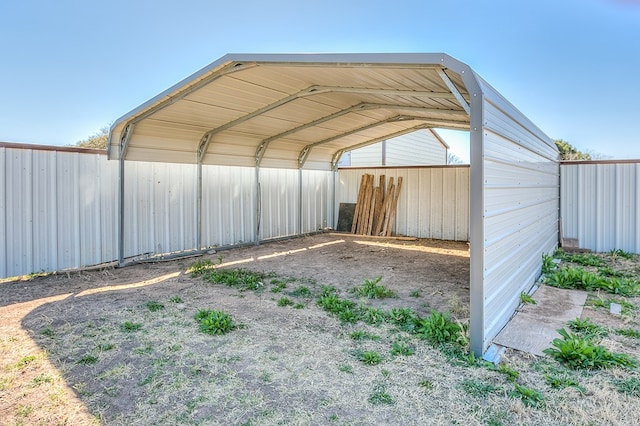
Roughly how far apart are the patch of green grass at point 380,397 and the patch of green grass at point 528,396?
808mm

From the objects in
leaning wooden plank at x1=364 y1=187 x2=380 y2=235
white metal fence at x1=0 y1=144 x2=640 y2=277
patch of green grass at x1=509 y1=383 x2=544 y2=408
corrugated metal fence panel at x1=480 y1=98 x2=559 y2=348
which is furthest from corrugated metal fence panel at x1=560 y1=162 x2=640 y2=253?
patch of green grass at x1=509 y1=383 x2=544 y2=408

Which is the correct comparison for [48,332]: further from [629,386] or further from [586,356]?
[629,386]

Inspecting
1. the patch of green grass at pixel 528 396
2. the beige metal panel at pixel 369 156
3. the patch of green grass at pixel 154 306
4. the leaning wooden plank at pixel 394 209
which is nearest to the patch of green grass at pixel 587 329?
the patch of green grass at pixel 528 396

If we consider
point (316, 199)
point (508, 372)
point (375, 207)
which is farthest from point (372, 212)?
point (508, 372)

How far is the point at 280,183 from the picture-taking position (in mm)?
9773

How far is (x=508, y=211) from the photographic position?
3.62 meters

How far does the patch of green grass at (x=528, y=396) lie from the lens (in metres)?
2.33

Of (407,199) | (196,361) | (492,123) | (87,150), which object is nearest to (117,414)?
(196,361)

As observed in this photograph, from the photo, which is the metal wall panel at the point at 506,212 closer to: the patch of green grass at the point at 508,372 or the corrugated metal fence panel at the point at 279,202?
the patch of green grass at the point at 508,372

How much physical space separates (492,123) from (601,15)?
998 cm

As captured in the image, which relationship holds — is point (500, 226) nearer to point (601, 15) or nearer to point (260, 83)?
point (260, 83)

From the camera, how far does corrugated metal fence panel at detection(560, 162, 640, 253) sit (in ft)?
23.6

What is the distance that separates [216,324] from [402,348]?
178 centimetres

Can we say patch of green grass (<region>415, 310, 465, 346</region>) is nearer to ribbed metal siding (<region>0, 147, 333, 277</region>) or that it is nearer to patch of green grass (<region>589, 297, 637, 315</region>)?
patch of green grass (<region>589, 297, 637, 315</region>)
